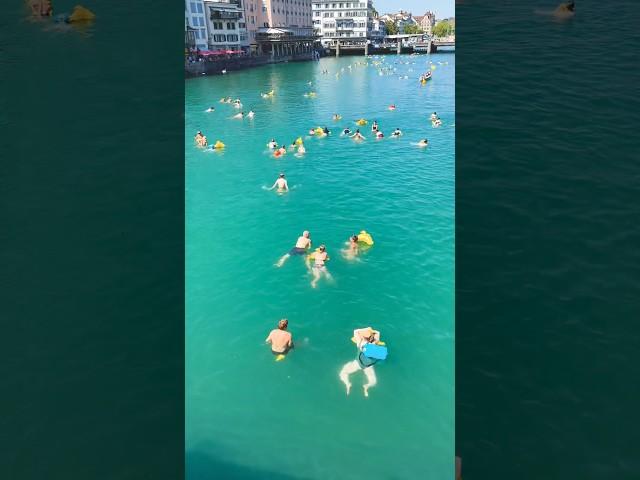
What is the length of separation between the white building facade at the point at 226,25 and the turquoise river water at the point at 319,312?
54800 mm

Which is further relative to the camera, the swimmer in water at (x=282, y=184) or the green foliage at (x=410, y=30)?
the green foliage at (x=410, y=30)

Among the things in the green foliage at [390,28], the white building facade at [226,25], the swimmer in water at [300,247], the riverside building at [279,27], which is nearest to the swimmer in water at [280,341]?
the swimmer in water at [300,247]

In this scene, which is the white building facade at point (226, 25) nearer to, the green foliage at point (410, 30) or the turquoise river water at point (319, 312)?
the turquoise river water at point (319, 312)

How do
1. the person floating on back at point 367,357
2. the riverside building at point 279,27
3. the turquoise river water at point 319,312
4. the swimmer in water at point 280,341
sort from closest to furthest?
the turquoise river water at point 319,312 → the person floating on back at point 367,357 → the swimmer in water at point 280,341 → the riverside building at point 279,27

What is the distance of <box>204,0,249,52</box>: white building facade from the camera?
229 feet

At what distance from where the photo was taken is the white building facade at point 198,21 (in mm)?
64875
